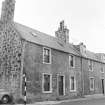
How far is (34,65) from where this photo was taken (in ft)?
52.9

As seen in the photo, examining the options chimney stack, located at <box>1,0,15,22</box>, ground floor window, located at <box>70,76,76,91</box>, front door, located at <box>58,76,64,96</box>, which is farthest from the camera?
ground floor window, located at <box>70,76,76,91</box>

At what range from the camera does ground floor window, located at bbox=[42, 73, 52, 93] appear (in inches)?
662

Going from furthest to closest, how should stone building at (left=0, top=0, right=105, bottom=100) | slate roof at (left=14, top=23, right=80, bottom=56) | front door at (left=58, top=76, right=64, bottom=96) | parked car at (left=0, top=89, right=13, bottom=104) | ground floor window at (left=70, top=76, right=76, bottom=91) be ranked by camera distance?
ground floor window at (left=70, top=76, right=76, bottom=91) < front door at (left=58, top=76, right=64, bottom=96) < slate roof at (left=14, top=23, right=80, bottom=56) < stone building at (left=0, top=0, right=105, bottom=100) < parked car at (left=0, top=89, right=13, bottom=104)

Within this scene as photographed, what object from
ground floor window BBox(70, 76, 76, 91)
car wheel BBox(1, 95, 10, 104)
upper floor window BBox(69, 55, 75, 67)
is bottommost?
car wheel BBox(1, 95, 10, 104)

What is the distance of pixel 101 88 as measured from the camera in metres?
27.1

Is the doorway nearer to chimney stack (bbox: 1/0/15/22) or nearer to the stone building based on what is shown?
the stone building

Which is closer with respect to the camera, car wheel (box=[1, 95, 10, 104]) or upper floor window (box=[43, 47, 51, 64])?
car wheel (box=[1, 95, 10, 104])

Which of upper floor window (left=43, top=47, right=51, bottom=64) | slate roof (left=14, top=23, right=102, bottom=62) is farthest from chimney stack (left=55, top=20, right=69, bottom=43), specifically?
upper floor window (left=43, top=47, right=51, bottom=64)

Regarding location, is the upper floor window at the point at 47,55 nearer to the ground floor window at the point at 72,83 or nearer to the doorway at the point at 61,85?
the doorway at the point at 61,85

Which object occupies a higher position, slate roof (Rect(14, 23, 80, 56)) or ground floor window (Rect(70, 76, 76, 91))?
slate roof (Rect(14, 23, 80, 56))

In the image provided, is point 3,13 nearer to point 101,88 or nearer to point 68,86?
point 68,86

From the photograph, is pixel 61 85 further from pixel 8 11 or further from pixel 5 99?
pixel 8 11

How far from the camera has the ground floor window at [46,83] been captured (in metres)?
16.8

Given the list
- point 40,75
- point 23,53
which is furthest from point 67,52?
point 23,53
